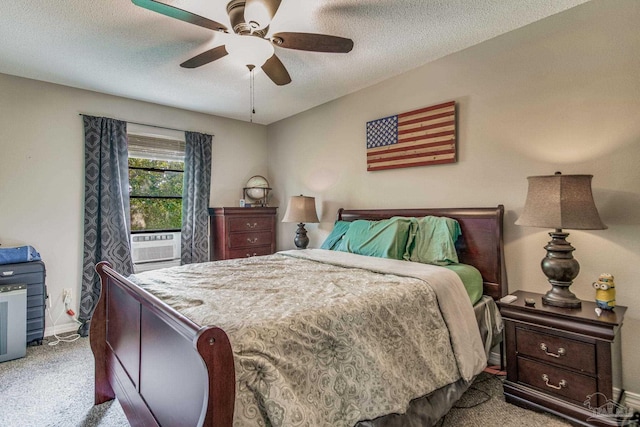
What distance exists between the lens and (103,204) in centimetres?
339

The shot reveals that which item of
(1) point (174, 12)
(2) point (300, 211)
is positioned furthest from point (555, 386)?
(1) point (174, 12)

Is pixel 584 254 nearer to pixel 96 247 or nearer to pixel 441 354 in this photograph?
pixel 441 354

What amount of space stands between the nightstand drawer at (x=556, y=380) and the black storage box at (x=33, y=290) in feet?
12.8

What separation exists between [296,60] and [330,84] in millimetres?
639

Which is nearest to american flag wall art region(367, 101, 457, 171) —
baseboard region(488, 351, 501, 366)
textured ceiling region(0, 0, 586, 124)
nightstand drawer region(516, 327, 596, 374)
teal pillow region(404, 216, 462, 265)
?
textured ceiling region(0, 0, 586, 124)

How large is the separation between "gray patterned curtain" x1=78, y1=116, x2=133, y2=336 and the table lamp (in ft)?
12.4

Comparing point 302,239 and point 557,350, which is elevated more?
point 302,239

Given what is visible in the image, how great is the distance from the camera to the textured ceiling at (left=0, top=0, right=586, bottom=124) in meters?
2.05

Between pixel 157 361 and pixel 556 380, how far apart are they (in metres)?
2.10

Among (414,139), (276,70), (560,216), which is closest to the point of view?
(560,216)

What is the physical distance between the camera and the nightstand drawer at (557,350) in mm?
1688

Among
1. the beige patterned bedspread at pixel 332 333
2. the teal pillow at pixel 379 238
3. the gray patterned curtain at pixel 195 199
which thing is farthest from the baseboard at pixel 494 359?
the gray patterned curtain at pixel 195 199

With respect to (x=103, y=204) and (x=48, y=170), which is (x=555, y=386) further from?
(x=48, y=170)

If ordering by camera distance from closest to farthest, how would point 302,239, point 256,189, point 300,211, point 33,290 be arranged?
point 33,290, point 300,211, point 302,239, point 256,189
